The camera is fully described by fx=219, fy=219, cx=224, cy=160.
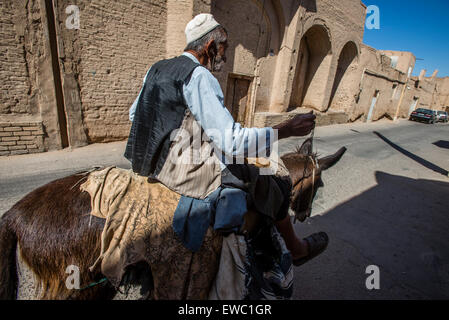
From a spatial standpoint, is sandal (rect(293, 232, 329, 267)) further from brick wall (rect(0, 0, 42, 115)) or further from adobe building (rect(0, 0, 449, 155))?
brick wall (rect(0, 0, 42, 115))

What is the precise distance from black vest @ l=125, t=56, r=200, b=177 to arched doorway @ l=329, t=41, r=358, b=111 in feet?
58.3

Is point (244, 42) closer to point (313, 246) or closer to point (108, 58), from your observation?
point (108, 58)

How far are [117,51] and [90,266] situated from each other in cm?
640

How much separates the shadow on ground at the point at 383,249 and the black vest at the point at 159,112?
2205mm

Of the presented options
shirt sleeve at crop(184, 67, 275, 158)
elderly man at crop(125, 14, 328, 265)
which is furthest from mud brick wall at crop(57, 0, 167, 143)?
shirt sleeve at crop(184, 67, 275, 158)

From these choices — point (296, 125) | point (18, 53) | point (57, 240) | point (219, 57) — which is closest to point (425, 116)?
point (296, 125)

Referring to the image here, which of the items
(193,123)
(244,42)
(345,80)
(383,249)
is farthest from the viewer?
(345,80)

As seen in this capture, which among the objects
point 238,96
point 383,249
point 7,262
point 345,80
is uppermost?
point 345,80

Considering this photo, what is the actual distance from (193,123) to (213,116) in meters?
0.16

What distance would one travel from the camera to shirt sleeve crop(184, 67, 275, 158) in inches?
44.0

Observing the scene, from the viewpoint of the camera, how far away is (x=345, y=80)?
16.1 meters

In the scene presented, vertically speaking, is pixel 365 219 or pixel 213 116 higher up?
pixel 213 116

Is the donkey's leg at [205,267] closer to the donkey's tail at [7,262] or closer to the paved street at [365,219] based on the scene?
the donkey's tail at [7,262]
